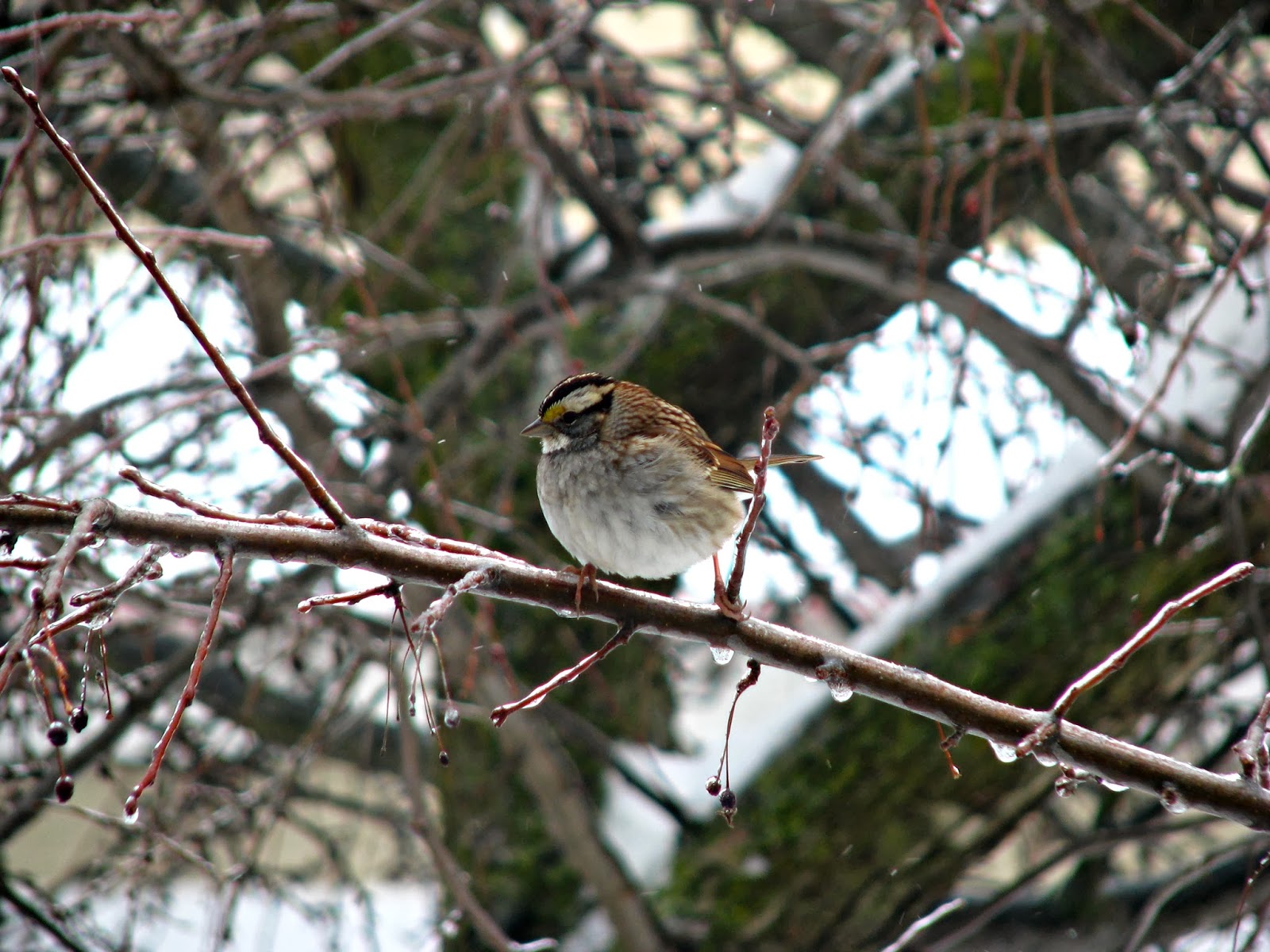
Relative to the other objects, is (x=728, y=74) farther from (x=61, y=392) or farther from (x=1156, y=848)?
(x=1156, y=848)

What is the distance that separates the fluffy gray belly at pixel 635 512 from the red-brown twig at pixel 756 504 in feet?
2.96

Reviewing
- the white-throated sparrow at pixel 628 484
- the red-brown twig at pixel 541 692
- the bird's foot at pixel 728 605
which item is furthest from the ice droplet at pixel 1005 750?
the white-throated sparrow at pixel 628 484

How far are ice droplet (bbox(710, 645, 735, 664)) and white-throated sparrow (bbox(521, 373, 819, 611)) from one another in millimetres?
746

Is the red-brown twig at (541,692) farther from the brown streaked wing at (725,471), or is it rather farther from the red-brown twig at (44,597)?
the brown streaked wing at (725,471)

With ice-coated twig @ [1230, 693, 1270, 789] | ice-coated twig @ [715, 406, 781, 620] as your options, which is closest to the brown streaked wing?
ice-coated twig @ [715, 406, 781, 620]

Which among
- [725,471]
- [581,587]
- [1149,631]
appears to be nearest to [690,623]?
[581,587]

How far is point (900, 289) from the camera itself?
4016 mm

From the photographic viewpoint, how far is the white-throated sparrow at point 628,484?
290 cm

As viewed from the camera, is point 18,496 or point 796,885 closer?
point 18,496

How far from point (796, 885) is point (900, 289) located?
2.17 m

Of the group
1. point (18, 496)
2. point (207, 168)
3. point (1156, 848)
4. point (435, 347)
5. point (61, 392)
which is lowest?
point (1156, 848)

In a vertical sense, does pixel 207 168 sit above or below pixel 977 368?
above

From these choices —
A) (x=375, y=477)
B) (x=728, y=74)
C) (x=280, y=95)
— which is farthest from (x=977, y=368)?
(x=280, y=95)

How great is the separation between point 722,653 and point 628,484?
960mm
